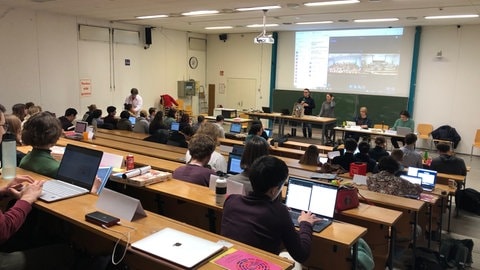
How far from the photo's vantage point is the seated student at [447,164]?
546 centimetres

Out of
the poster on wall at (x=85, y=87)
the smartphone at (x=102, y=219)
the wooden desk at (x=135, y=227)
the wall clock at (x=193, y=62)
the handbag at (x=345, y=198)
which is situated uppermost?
the wall clock at (x=193, y=62)

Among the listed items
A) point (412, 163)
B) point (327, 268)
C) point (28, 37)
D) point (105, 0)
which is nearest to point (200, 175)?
point (327, 268)

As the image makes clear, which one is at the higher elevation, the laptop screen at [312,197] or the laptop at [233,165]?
the laptop screen at [312,197]

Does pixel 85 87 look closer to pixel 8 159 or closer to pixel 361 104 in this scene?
pixel 361 104

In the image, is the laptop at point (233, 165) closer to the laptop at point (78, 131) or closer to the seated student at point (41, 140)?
the seated student at point (41, 140)

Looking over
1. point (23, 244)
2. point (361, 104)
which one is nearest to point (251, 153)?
point (23, 244)

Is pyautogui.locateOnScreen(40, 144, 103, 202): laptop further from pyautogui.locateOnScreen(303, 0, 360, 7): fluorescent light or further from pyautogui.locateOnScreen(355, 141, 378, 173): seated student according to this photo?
pyautogui.locateOnScreen(303, 0, 360, 7): fluorescent light

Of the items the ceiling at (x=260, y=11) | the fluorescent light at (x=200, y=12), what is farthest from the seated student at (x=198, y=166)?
the fluorescent light at (x=200, y=12)

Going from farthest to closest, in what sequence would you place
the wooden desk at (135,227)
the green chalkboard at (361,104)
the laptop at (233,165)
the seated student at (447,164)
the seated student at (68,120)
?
the green chalkboard at (361,104)
the seated student at (68,120)
the seated student at (447,164)
the laptop at (233,165)
the wooden desk at (135,227)

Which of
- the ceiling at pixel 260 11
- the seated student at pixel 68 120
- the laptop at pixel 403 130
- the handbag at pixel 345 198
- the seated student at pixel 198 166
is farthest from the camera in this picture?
the laptop at pixel 403 130

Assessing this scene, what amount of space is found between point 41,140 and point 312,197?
188 cm

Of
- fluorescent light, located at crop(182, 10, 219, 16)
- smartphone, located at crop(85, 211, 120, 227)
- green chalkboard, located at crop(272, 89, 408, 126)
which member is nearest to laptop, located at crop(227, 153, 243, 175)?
smartphone, located at crop(85, 211, 120, 227)

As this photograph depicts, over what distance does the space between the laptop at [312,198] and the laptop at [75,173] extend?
4.28 ft

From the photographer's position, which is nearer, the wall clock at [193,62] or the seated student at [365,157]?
the seated student at [365,157]
